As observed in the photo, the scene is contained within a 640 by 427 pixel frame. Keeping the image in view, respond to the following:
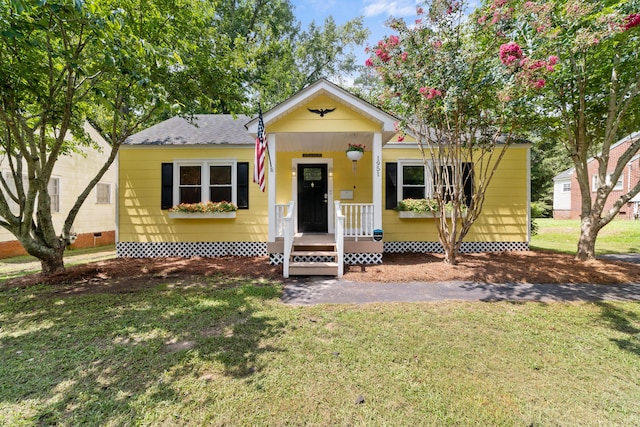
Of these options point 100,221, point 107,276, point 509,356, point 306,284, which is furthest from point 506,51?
point 100,221

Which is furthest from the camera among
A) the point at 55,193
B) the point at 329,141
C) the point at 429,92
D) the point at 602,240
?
the point at 602,240

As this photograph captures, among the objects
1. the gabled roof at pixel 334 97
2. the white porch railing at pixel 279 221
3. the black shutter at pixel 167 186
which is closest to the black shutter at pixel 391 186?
the gabled roof at pixel 334 97

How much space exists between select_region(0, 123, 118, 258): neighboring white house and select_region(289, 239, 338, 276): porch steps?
23.6 feet

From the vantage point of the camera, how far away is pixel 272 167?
6777 mm

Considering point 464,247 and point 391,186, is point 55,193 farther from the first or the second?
point 464,247

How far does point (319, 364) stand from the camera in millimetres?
2672

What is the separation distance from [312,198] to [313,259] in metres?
2.74

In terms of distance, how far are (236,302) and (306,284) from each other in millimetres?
1463

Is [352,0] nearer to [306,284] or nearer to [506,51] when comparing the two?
[506,51]

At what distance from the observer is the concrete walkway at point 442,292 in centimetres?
450

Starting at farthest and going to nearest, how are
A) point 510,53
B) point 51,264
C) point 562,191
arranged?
point 562,191 → point 51,264 → point 510,53

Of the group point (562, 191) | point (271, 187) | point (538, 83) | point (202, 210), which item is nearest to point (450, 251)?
point (538, 83)

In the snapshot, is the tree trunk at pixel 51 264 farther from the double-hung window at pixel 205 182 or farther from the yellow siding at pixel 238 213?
the double-hung window at pixel 205 182

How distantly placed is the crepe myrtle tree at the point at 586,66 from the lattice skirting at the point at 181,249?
805 cm
